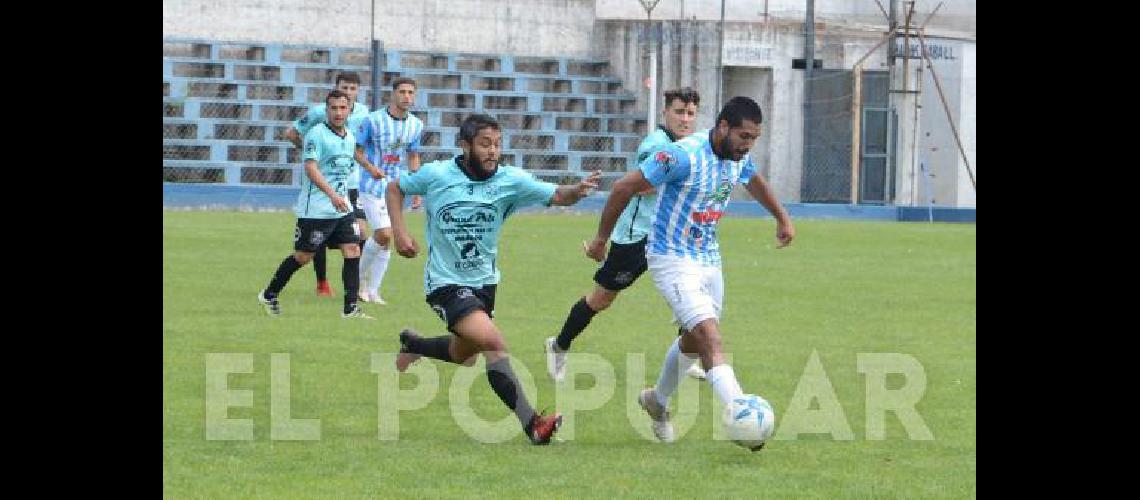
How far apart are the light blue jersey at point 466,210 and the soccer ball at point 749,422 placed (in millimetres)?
1679

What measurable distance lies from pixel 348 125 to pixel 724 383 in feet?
30.1

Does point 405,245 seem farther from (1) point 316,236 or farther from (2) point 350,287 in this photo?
Result: (1) point 316,236

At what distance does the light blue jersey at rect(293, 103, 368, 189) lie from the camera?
16.4 meters

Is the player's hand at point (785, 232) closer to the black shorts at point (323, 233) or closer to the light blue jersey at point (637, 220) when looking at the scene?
the light blue jersey at point (637, 220)

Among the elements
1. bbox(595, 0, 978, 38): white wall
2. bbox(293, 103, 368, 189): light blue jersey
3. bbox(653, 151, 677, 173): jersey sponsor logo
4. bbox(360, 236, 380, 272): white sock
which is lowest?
bbox(360, 236, 380, 272): white sock

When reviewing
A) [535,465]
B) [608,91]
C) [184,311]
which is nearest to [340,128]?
[184,311]

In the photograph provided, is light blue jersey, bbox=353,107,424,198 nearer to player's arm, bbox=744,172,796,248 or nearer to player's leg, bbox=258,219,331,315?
player's leg, bbox=258,219,331,315

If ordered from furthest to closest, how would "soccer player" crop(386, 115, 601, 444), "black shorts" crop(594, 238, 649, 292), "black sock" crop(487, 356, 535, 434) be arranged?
"black shorts" crop(594, 238, 649, 292)
"soccer player" crop(386, 115, 601, 444)
"black sock" crop(487, 356, 535, 434)

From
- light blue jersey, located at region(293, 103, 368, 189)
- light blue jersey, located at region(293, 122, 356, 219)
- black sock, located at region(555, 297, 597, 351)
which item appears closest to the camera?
black sock, located at region(555, 297, 597, 351)

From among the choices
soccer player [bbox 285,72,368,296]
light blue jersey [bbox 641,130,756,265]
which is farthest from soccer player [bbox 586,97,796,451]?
soccer player [bbox 285,72,368,296]

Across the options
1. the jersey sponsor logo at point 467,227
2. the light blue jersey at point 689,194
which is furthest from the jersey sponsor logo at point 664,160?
the jersey sponsor logo at point 467,227

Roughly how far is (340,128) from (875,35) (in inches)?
922

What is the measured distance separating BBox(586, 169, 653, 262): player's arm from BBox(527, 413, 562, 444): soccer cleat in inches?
34.6

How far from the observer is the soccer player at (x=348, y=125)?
1645cm
